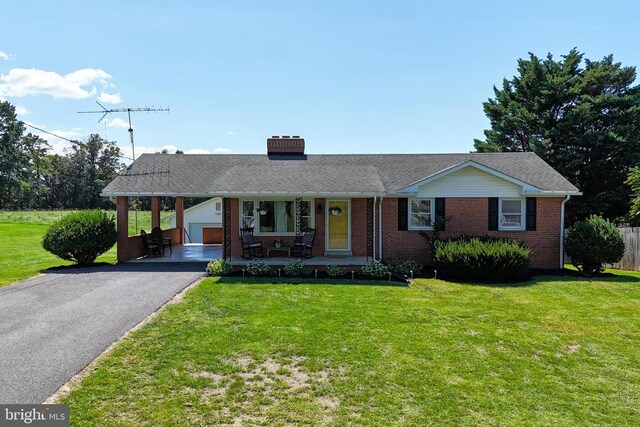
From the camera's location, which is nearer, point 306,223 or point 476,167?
point 476,167

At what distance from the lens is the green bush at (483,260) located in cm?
1258

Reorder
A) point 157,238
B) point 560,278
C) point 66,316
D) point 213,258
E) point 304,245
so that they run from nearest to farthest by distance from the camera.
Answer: point 66,316
point 560,278
point 304,245
point 213,258
point 157,238

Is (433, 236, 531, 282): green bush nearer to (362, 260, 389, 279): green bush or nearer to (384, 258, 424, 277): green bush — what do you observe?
(384, 258, 424, 277): green bush

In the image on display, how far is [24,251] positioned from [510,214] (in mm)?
23045

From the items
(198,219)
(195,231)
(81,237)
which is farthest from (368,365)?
(195,231)

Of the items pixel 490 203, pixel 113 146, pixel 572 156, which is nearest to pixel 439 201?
pixel 490 203

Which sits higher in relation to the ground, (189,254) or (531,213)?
(531,213)

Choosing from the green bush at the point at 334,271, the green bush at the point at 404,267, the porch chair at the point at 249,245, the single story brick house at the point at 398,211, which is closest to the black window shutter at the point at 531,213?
the single story brick house at the point at 398,211

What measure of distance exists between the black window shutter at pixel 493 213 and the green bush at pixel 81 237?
560 inches

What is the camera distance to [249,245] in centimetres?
1425

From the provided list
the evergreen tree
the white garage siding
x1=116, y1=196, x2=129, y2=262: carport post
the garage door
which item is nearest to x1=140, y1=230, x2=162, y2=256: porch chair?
x1=116, y1=196, x2=129, y2=262: carport post

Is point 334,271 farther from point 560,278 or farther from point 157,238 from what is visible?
point 157,238

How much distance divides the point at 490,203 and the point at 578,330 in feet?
25.3

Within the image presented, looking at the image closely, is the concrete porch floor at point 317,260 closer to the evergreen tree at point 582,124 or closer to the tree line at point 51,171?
the evergreen tree at point 582,124
